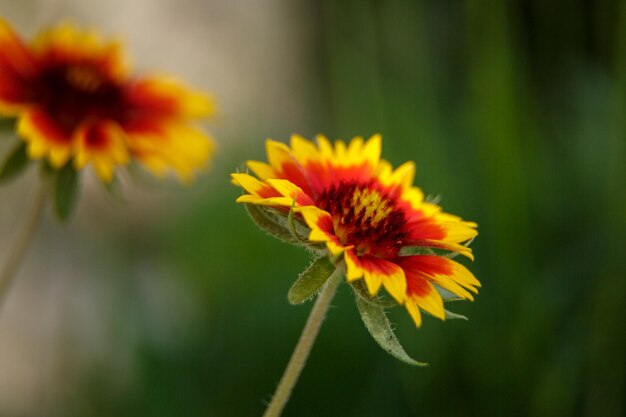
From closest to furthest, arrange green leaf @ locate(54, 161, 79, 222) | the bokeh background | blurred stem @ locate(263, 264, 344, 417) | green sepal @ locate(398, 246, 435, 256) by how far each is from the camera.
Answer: blurred stem @ locate(263, 264, 344, 417) < green sepal @ locate(398, 246, 435, 256) < green leaf @ locate(54, 161, 79, 222) < the bokeh background

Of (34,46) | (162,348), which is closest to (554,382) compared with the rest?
(162,348)

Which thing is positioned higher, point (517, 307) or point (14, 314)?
point (517, 307)

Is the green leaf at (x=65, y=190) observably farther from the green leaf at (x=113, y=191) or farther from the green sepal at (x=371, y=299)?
the green sepal at (x=371, y=299)

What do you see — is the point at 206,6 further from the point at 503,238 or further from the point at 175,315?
the point at 503,238

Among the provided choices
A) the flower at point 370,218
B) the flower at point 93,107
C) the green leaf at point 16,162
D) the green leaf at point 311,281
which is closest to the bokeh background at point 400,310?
the flower at point 93,107

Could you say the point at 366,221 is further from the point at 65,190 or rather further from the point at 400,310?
the point at 400,310

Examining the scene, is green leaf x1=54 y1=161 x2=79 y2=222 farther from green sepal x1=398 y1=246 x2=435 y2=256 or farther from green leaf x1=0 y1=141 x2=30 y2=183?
green sepal x1=398 y1=246 x2=435 y2=256

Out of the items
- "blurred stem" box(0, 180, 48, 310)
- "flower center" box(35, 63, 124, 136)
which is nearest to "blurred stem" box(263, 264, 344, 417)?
"blurred stem" box(0, 180, 48, 310)

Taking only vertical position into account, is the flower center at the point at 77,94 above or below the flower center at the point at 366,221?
above
